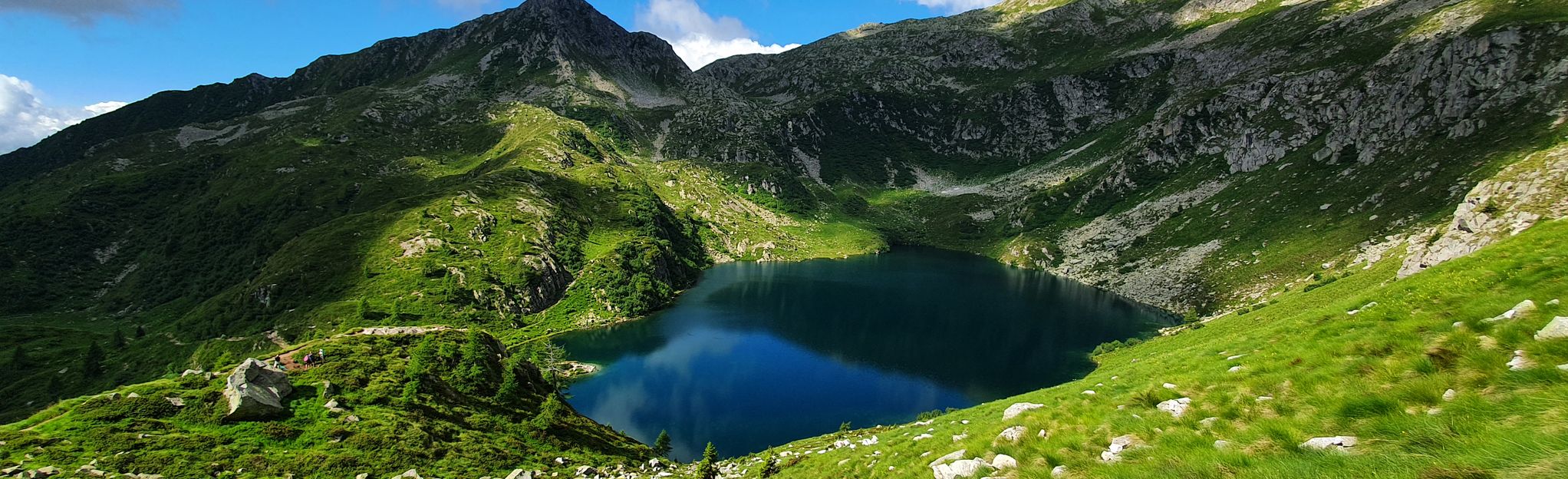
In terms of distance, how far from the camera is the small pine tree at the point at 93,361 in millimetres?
72500

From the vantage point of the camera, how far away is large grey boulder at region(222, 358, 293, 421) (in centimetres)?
2692

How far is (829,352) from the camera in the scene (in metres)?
86.1

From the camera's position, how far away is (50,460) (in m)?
21.4

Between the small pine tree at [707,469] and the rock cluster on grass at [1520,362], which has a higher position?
the rock cluster on grass at [1520,362]

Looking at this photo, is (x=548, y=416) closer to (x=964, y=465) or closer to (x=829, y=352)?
(x=964, y=465)

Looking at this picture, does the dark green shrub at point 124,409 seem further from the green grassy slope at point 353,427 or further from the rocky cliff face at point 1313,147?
the rocky cliff face at point 1313,147

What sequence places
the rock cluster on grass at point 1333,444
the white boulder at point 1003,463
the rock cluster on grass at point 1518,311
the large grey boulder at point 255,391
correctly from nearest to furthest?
the rock cluster on grass at point 1333,444 → the rock cluster on grass at point 1518,311 → the white boulder at point 1003,463 → the large grey boulder at point 255,391

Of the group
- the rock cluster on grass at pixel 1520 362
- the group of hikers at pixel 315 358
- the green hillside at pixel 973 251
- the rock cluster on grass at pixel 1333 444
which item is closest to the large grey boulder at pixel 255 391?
the green hillside at pixel 973 251

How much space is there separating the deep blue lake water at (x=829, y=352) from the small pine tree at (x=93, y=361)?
59199 millimetres

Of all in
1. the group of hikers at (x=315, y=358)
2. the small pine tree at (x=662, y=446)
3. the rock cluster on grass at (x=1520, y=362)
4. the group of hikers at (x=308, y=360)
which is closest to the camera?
the rock cluster on grass at (x=1520, y=362)

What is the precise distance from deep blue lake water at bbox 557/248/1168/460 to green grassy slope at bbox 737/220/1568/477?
46.0m

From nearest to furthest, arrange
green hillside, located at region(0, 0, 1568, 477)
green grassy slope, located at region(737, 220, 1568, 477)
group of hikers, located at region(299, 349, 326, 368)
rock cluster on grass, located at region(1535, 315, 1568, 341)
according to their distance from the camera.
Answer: green grassy slope, located at region(737, 220, 1568, 477) < rock cluster on grass, located at region(1535, 315, 1568, 341) < green hillside, located at region(0, 0, 1568, 477) < group of hikers, located at region(299, 349, 326, 368)

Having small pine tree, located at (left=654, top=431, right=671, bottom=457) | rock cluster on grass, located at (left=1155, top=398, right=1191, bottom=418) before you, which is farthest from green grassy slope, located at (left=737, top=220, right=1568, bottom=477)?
small pine tree, located at (left=654, top=431, right=671, bottom=457)

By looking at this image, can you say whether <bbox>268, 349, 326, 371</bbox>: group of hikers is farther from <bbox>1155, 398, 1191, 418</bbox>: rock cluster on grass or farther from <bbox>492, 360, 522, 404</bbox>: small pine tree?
<bbox>1155, 398, 1191, 418</bbox>: rock cluster on grass
